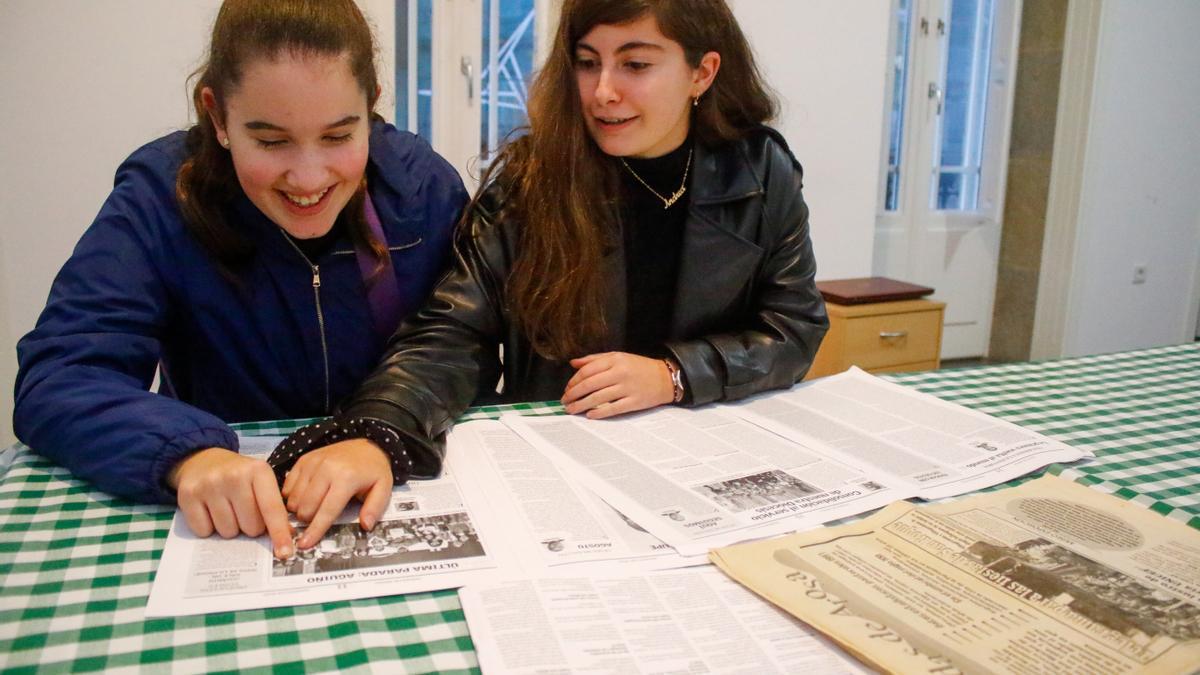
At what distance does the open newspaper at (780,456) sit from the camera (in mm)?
866

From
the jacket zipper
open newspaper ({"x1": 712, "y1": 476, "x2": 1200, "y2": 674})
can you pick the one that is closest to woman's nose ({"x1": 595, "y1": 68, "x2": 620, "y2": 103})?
the jacket zipper

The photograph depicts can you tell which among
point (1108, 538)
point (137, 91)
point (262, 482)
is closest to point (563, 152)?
point (262, 482)

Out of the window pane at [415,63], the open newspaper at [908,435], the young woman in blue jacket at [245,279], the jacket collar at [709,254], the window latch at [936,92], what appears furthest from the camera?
the window latch at [936,92]

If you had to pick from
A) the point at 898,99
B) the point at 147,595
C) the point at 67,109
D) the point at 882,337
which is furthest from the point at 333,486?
the point at 898,99

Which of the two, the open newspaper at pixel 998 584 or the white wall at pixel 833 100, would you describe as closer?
the open newspaper at pixel 998 584

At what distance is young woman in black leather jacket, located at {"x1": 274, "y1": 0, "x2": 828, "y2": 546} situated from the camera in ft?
3.96

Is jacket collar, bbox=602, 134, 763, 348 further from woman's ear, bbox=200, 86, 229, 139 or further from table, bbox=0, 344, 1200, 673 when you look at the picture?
woman's ear, bbox=200, 86, 229, 139

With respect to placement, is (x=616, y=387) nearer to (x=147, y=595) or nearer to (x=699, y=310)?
(x=699, y=310)

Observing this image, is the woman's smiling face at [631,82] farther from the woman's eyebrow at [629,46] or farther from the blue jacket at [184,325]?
the blue jacket at [184,325]

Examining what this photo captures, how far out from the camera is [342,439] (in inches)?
37.4

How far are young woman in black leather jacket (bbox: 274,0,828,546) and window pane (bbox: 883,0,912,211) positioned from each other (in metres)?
2.54

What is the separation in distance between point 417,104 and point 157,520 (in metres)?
2.29

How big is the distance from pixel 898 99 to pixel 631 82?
2849mm

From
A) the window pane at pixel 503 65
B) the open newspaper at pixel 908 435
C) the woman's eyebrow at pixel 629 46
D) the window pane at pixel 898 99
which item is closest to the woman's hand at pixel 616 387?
the open newspaper at pixel 908 435
